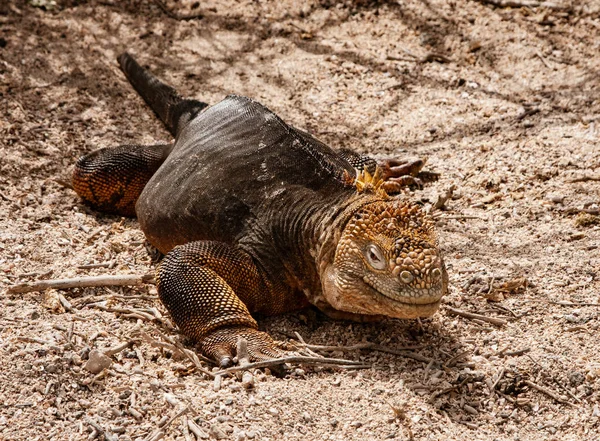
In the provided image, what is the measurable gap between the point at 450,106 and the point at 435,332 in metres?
4.50

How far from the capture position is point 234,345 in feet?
18.6

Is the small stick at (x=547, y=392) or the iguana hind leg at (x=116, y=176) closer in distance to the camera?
the small stick at (x=547, y=392)

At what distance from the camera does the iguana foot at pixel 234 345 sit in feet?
18.3

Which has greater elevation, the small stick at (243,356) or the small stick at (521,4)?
the small stick at (521,4)

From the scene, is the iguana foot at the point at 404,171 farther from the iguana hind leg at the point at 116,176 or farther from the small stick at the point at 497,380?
the small stick at the point at 497,380

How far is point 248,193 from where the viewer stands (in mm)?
6492

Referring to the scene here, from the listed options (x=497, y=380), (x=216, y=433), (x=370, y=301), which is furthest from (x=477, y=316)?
(x=216, y=433)

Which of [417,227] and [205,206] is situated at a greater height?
[417,227]

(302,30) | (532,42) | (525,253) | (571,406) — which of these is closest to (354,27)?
(302,30)

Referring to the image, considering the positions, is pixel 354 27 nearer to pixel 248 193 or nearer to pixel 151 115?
pixel 151 115

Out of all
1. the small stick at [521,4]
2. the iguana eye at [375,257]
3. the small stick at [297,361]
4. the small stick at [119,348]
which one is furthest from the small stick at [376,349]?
the small stick at [521,4]

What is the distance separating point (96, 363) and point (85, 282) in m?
1.29

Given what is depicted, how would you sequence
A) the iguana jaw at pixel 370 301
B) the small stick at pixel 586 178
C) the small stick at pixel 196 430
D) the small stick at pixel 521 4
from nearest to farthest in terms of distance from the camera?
the small stick at pixel 196 430, the iguana jaw at pixel 370 301, the small stick at pixel 586 178, the small stick at pixel 521 4

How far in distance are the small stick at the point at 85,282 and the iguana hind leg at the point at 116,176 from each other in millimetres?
1536
